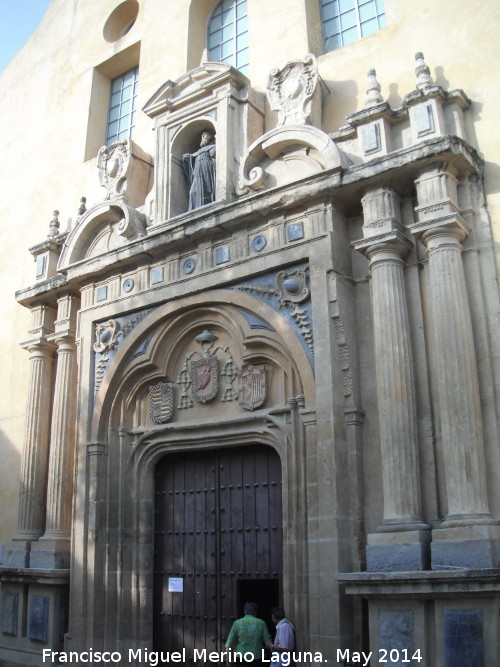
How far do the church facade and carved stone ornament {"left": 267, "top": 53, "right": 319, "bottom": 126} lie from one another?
0.03 meters

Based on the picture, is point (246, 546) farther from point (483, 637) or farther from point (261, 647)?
point (483, 637)

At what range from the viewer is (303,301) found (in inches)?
364

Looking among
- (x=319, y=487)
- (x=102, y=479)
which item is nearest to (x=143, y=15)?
(x=102, y=479)

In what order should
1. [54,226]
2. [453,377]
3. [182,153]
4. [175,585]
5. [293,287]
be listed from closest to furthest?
[453,377], [293,287], [175,585], [182,153], [54,226]

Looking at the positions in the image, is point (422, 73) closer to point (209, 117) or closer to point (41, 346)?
point (209, 117)

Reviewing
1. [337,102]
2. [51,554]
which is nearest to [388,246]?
[337,102]

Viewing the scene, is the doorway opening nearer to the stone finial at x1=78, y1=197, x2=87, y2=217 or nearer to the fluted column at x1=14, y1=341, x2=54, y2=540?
the fluted column at x1=14, y1=341, x2=54, y2=540

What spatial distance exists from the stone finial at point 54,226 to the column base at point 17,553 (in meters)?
5.00

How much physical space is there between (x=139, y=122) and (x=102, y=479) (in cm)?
614

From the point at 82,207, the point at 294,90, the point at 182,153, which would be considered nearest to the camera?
the point at 294,90

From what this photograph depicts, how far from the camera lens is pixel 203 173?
36.5 ft

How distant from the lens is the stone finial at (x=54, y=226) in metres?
13.0

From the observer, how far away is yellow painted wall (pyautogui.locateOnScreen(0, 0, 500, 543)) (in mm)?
9375

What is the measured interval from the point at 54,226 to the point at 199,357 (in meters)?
4.34
